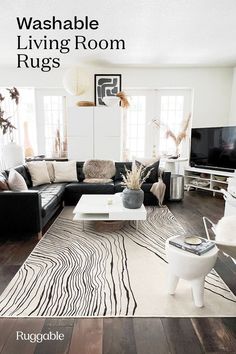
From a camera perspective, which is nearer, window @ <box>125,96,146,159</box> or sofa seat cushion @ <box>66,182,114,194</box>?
sofa seat cushion @ <box>66,182,114,194</box>

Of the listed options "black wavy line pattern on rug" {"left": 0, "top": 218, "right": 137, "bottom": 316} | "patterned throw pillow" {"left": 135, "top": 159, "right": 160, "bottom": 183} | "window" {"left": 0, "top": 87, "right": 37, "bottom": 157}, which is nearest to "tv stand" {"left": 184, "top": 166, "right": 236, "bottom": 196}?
"patterned throw pillow" {"left": 135, "top": 159, "right": 160, "bottom": 183}

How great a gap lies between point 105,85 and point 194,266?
444 cm

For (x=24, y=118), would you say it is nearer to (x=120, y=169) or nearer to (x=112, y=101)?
(x=112, y=101)

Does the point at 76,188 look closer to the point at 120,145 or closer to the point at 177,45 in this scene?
the point at 120,145

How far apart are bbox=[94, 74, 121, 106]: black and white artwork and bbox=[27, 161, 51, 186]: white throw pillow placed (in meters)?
1.91

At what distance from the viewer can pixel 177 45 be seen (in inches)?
149

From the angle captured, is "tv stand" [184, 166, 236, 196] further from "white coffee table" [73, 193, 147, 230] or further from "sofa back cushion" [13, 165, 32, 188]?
"sofa back cushion" [13, 165, 32, 188]

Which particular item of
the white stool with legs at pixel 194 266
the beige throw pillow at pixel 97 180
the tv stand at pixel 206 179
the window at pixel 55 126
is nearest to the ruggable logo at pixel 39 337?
the white stool with legs at pixel 194 266

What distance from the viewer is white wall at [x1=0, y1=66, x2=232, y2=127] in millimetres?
5145

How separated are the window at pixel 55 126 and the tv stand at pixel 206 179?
2916 mm

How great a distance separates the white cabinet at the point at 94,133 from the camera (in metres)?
4.95

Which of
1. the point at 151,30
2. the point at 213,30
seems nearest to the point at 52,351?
the point at 151,30

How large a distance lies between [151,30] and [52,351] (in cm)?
360

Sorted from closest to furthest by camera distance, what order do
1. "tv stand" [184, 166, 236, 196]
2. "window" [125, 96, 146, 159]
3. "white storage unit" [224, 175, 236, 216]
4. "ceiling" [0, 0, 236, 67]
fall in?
"ceiling" [0, 0, 236, 67] < "white storage unit" [224, 175, 236, 216] < "tv stand" [184, 166, 236, 196] < "window" [125, 96, 146, 159]
